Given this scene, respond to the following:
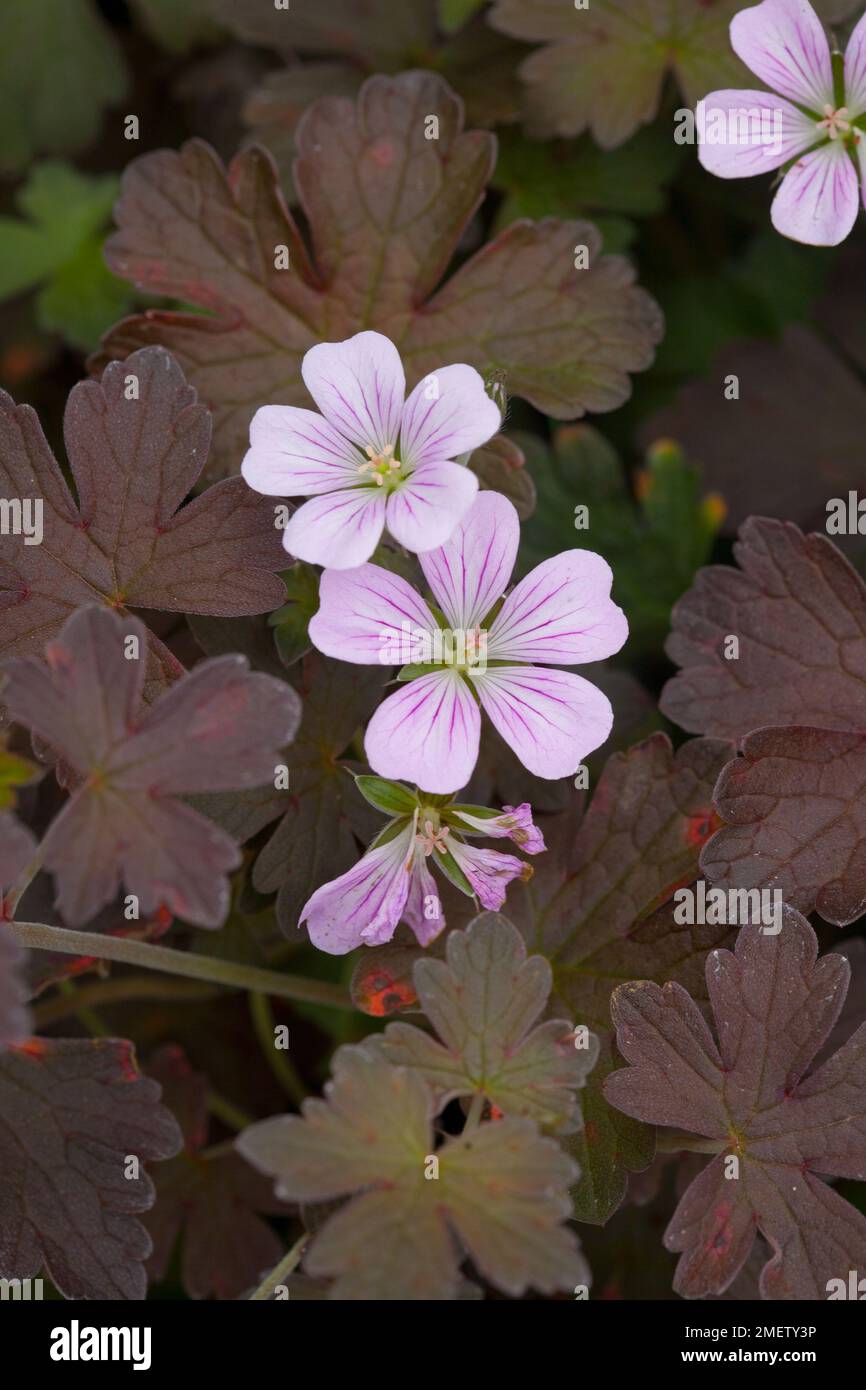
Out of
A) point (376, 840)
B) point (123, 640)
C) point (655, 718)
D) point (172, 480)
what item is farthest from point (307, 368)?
point (655, 718)

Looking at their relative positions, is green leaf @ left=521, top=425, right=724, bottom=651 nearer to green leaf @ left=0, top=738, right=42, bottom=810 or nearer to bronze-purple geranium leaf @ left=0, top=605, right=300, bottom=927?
bronze-purple geranium leaf @ left=0, top=605, right=300, bottom=927

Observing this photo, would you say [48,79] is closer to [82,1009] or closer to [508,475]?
[508,475]

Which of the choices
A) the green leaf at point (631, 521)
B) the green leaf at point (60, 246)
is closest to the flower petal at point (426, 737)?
the green leaf at point (631, 521)

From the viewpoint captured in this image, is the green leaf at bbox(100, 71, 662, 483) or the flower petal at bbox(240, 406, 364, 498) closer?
the flower petal at bbox(240, 406, 364, 498)

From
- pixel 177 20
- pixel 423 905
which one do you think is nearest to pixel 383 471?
pixel 423 905

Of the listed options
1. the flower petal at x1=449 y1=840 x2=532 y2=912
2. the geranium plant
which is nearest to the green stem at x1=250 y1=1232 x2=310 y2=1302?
the geranium plant

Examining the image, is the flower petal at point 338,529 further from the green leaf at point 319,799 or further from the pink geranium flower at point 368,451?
the green leaf at point 319,799

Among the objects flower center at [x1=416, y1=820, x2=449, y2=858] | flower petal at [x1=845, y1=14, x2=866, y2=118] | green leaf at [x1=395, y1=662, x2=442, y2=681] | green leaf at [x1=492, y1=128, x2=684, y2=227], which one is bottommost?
flower center at [x1=416, y1=820, x2=449, y2=858]

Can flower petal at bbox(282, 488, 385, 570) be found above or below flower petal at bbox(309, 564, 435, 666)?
above
